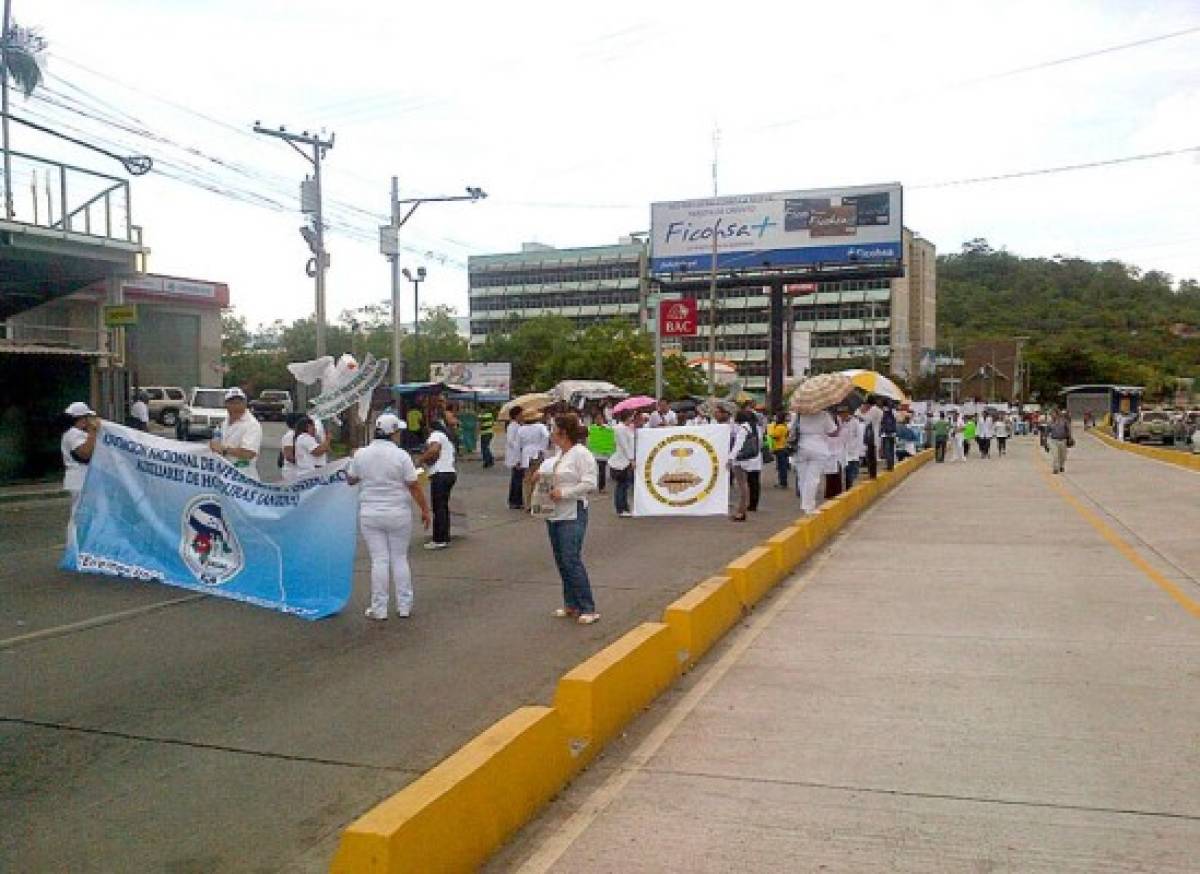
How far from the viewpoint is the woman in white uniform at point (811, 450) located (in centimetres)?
1590

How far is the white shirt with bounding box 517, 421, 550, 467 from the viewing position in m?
17.4

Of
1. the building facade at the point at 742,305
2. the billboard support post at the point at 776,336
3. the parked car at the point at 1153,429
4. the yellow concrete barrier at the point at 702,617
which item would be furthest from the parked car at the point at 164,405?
the building facade at the point at 742,305

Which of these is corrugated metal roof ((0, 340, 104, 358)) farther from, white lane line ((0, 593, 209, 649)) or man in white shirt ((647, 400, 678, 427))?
white lane line ((0, 593, 209, 649))

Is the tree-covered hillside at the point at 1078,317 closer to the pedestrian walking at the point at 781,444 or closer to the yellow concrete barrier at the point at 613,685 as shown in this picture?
the pedestrian walking at the point at 781,444

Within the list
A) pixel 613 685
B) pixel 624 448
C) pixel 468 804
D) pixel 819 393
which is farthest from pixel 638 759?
pixel 819 393

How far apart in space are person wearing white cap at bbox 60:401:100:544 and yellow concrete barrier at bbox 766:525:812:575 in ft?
21.6

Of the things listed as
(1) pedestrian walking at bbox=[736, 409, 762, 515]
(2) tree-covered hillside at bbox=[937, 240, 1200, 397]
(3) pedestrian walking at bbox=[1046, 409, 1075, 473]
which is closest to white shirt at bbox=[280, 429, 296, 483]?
(1) pedestrian walking at bbox=[736, 409, 762, 515]

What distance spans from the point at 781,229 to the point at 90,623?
36.7 m

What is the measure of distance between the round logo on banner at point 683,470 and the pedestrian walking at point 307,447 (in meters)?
5.70

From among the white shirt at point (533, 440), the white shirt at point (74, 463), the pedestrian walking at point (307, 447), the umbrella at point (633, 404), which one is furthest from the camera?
the umbrella at point (633, 404)

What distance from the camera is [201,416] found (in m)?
37.2

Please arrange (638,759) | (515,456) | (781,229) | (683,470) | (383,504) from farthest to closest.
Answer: (781,229) < (515,456) < (683,470) < (383,504) < (638,759)

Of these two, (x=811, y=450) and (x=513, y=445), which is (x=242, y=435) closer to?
(x=513, y=445)

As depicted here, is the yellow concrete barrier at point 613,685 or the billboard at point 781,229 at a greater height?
the billboard at point 781,229
